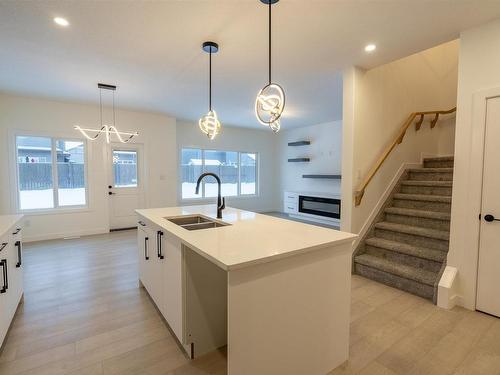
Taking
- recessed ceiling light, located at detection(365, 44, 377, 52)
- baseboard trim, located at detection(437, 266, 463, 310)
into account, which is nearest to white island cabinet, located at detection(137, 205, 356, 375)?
baseboard trim, located at detection(437, 266, 463, 310)

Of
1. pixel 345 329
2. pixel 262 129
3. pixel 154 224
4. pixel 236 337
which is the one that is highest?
pixel 262 129

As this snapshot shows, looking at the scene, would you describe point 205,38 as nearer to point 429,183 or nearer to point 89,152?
point 429,183

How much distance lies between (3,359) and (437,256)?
3.90 meters

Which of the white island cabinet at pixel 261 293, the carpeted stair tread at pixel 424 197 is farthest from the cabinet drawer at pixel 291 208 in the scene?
the white island cabinet at pixel 261 293

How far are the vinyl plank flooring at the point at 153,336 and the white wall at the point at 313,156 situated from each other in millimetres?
4142

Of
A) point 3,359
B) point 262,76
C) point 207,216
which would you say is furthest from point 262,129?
point 3,359

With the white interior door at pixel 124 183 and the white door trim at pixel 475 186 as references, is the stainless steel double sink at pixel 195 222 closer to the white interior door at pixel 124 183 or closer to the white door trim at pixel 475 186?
the white door trim at pixel 475 186

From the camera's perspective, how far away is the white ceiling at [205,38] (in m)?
2.12

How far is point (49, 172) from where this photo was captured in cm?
504

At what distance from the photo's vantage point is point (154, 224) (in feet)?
7.50

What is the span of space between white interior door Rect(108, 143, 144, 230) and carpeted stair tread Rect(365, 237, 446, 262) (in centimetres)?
491

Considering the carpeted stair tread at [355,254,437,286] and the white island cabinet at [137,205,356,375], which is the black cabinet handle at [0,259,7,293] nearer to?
the white island cabinet at [137,205,356,375]

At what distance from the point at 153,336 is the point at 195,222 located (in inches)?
41.7

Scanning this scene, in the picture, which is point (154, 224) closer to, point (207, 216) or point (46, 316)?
point (207, 216)
